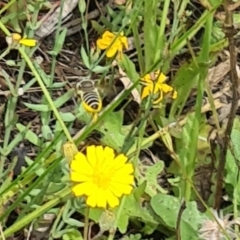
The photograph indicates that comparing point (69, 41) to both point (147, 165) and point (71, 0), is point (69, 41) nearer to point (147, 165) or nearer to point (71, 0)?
point (71, 0)

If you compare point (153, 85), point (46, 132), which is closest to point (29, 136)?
point (46, 132)

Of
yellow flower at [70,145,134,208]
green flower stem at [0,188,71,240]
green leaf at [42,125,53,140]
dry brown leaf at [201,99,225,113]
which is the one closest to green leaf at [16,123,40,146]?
green leaf at [42,125,53,140]

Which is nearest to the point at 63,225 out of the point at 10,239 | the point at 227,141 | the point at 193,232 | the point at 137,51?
the point at 10,239

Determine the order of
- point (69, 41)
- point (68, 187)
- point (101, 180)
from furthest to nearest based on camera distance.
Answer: point (69, 41)
point (68, 187)
point (101, 180)

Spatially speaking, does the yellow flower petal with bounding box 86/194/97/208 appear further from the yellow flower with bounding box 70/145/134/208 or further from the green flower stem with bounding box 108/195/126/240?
the green flower stem with bounding box 108/195/126/240

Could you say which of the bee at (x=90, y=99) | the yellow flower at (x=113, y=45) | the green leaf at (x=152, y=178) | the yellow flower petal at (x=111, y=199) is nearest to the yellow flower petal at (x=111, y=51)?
the yellow flower at (x=113, y=45)

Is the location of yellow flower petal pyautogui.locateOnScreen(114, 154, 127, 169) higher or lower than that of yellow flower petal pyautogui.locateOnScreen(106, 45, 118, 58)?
lower

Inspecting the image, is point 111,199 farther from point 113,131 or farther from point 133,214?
point 113,131
